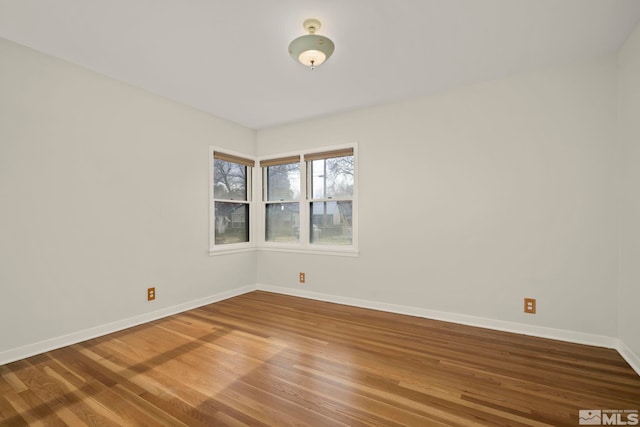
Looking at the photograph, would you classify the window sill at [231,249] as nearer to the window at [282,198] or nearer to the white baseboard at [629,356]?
the window at [282,198]

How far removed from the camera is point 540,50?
254 cm

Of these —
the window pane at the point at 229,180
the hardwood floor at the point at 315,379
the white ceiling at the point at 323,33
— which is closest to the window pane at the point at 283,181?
the window pane at the point at 229,180

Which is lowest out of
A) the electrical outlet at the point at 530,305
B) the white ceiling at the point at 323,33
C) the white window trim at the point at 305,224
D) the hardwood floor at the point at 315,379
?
the hardwood floor at the point at 315,379

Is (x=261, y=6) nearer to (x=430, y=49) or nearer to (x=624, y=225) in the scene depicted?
(x=430, y=49)

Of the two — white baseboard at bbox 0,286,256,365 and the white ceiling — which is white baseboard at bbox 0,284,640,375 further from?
the white ceiling

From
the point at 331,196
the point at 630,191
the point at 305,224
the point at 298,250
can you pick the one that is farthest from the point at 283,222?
the point at 630,191

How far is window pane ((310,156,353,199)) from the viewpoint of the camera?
405 cm

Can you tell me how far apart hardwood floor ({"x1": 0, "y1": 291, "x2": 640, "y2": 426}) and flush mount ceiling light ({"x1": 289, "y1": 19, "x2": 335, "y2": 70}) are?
2.40 m

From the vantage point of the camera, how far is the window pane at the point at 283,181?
454 centimetres

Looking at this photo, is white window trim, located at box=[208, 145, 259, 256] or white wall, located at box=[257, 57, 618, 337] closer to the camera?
white wall, located at box=[257, 57, 618, 337]

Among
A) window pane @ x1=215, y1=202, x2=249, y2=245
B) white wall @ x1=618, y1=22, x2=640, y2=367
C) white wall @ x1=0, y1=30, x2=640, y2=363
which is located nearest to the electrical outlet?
white wall @ x1=0, y1=30, x2=640, y2=363

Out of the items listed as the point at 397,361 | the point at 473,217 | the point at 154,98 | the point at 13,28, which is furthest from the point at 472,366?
the point at 13,28

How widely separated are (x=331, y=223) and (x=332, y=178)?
0.63 metres

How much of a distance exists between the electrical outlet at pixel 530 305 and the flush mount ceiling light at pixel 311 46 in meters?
2.88
